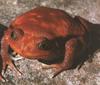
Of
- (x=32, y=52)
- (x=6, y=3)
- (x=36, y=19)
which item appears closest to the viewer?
(x=32, y=52)

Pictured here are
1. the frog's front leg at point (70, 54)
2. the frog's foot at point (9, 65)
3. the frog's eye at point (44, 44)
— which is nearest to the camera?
the frog's eye at point (44, 44)

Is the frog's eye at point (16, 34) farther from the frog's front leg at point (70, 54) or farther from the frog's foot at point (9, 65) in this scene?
the frog's front leg at point (70, 54)

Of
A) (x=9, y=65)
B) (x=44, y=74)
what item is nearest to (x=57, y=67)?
(x=44, y=74)

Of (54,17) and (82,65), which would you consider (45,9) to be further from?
(82,65)

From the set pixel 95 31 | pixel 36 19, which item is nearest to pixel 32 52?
pixel 36 19

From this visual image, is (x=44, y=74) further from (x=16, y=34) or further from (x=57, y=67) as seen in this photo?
(x=16, y=34)

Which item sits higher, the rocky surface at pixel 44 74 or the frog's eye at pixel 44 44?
the frog's eye at pixel 44 44

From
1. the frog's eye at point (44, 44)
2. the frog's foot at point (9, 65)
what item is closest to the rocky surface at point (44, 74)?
the frog's foot at point (9, 65)

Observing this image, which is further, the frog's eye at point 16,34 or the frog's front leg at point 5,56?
the frog's front leg at point 5,56
